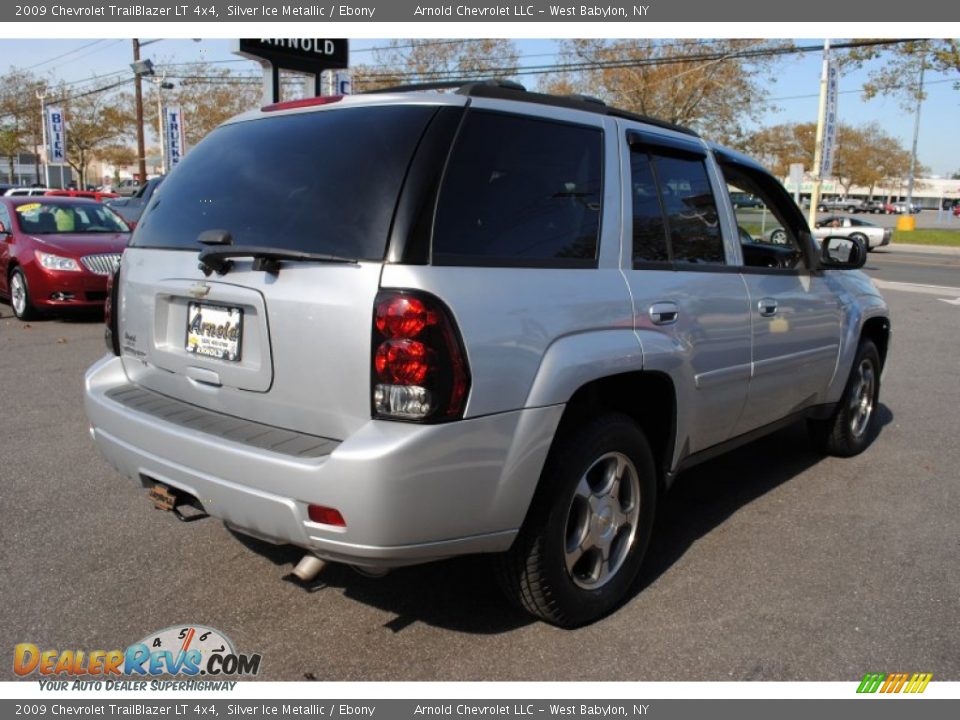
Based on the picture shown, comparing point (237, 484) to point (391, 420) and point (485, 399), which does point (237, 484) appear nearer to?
point (391, 420)

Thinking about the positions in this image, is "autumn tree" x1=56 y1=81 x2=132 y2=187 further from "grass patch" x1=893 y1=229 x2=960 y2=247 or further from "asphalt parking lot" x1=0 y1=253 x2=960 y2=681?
"asphalt parking lot" x1=0 y1=253 x2=960 y2=681

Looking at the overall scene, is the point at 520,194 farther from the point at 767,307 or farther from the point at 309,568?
the point at 767,307

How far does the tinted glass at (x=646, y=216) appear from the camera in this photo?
3.27 m

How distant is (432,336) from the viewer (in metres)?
2.37

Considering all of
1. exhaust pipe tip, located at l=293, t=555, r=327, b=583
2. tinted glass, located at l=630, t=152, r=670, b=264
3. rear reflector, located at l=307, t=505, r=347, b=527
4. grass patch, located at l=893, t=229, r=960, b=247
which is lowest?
exhaust pipe tip, located at l=293, t=555, r=327, b=583

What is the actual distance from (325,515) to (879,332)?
15.1 ft

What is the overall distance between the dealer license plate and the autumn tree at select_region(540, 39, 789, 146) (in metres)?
32.3

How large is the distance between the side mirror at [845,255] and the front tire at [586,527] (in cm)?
218

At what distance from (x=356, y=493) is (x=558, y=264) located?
109 cm

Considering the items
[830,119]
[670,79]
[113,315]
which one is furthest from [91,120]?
[113,315]

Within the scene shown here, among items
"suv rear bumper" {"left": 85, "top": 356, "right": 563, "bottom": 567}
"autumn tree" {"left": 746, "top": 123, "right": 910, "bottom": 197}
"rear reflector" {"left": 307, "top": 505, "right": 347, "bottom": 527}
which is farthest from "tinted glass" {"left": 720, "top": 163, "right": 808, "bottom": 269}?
"autumn tree" {"left": 746, "top": 123, "right": 910, "bottom": 197}

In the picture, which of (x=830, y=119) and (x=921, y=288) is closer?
(x=921, y=288)

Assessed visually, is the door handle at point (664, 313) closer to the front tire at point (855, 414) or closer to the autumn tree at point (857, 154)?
the front tire at point (855, 414)

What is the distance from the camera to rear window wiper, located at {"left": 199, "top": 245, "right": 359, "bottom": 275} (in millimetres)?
2527
